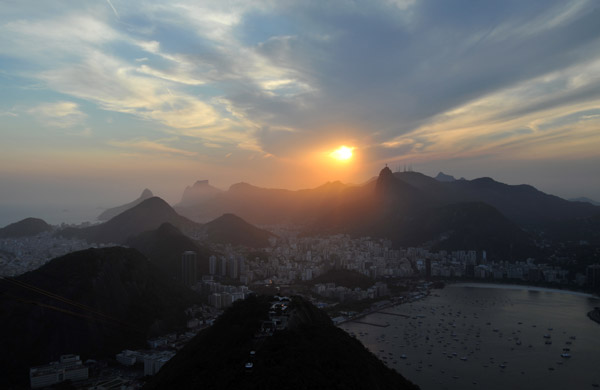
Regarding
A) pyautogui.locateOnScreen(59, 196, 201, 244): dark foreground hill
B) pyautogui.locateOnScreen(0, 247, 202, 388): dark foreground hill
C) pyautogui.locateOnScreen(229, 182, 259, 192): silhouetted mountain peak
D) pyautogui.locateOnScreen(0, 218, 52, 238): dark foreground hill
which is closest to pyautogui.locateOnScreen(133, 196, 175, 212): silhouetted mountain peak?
pyautogui.locateOnScreen(59, 196, 201, 244): dark foreground hill

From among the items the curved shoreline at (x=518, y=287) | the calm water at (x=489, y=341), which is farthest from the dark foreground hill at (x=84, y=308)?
the curved shoreline at (x=518, y=287)

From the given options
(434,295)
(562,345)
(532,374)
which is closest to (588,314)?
(562,345)

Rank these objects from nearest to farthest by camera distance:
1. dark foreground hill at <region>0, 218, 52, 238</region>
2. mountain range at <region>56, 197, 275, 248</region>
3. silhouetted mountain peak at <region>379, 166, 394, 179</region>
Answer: mountain range at <region>56, 197, 275, 248</region> < dark foreground hill at <region>0, 218, 52, 238</region> < silhouetted mountain peak at <region>379, 166, 394, 179</region>

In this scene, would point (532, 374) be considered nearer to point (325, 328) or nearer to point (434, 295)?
point (325, 328)

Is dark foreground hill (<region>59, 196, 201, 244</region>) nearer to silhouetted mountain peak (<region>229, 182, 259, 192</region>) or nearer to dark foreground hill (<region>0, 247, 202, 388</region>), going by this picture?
dark foreground hill (<region>0, 247, 202, 388</region>)

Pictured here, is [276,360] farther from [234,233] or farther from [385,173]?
[385,173]

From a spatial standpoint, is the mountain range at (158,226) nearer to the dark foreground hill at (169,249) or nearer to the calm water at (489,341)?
the dark foreground hill at (169,249)
